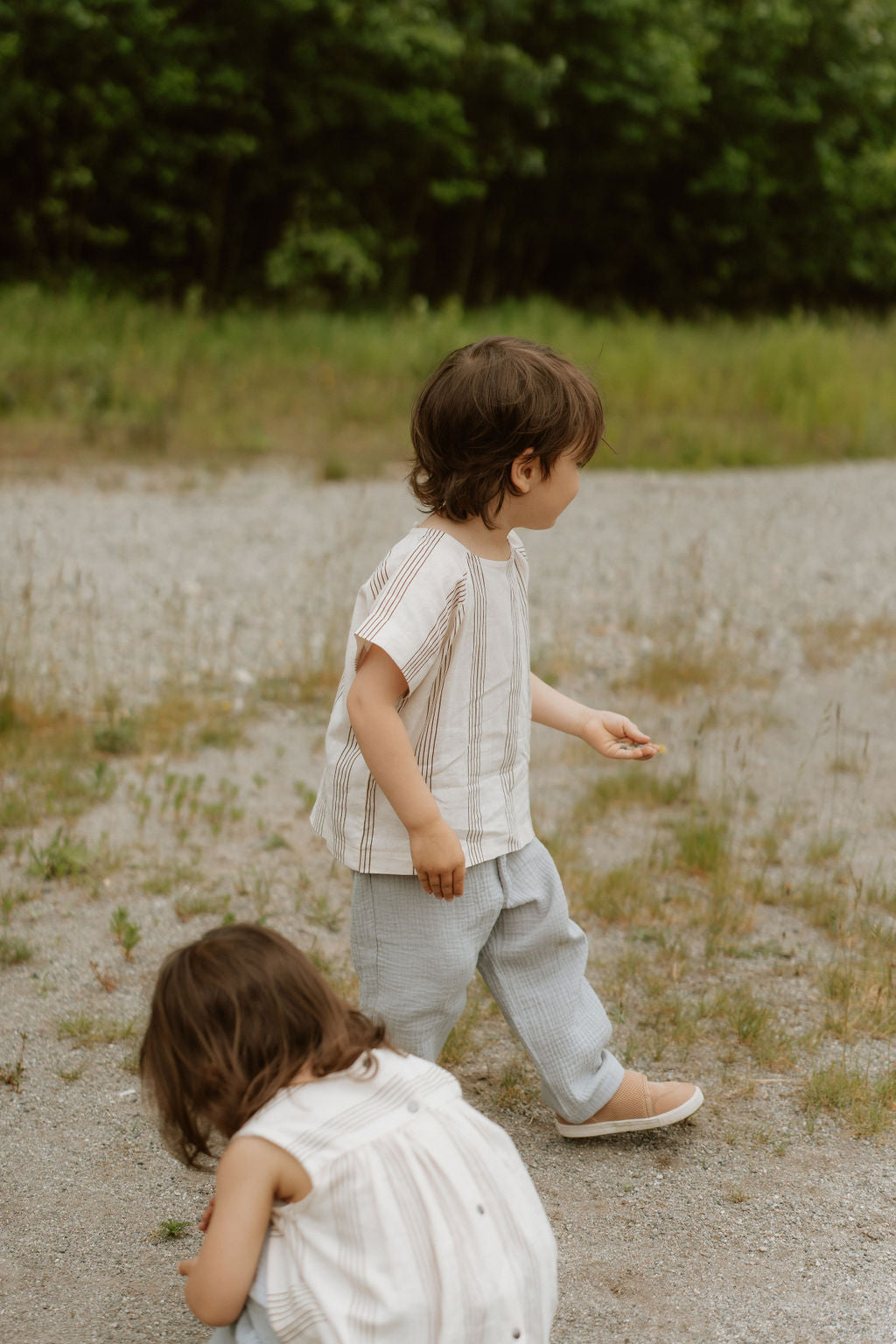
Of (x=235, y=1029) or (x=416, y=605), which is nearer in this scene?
(x=235, y=1029)

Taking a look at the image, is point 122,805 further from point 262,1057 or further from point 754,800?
point 262,1057

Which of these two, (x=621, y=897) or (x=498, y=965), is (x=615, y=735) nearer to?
(x=498, y=965)

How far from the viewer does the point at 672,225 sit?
2186 centimetres

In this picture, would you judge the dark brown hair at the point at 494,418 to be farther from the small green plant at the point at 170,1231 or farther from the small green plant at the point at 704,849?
the small green plant at the point at 704,849

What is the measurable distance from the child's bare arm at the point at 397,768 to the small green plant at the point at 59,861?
1839 millimetres

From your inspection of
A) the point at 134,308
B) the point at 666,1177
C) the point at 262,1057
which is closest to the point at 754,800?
the point at 666,1177

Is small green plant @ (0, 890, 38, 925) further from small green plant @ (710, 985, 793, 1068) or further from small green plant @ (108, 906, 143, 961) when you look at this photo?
small green plant @ (710, 985, 793, 1068)

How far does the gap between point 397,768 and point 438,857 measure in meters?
0.16

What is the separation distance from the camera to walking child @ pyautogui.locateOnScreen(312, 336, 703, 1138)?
213 centimetres

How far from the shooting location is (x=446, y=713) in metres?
2.27

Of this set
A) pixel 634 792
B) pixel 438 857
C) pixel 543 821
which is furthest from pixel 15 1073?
pixel 634 792

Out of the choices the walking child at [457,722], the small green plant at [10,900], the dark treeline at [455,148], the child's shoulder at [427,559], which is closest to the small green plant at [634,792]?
the small green plant at [10,900]

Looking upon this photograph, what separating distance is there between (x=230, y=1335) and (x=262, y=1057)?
0.39 meters

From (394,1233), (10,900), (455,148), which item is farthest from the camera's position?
(455,148)
